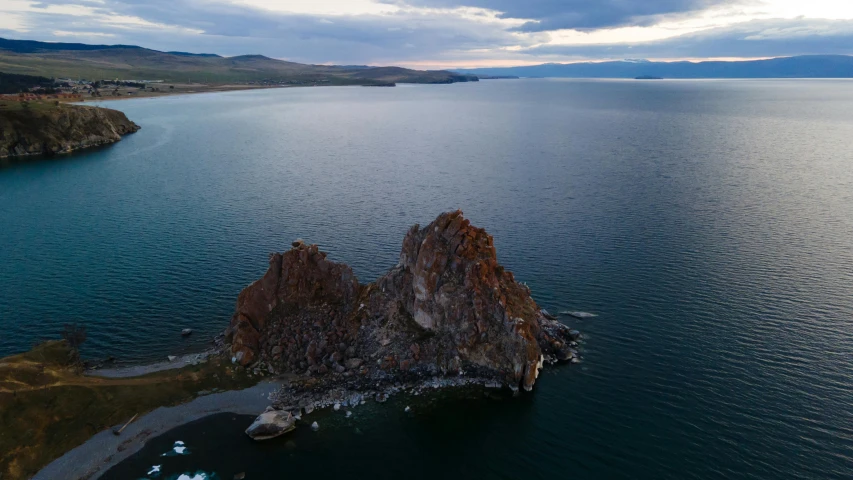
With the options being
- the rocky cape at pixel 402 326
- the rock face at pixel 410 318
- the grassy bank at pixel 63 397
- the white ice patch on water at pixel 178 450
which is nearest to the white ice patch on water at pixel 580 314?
the rocky cape at pixel 402 326

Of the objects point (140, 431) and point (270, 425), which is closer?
point (270, 425)

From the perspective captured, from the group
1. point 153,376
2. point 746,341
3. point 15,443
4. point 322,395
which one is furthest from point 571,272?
point 15,443

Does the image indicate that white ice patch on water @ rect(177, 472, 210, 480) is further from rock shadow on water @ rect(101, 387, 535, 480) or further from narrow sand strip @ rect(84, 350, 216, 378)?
narrow sand strip @ rect(84, 350, 216, 378)

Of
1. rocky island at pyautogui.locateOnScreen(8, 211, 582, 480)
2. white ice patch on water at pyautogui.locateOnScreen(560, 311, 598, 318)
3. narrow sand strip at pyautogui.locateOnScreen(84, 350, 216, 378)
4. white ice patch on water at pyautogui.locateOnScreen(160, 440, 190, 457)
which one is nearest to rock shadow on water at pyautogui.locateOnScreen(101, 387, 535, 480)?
white ice patch on water at pyautogui.locateOnScreen(160, 440, 190, 457)

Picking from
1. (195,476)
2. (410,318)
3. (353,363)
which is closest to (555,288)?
(410,318)

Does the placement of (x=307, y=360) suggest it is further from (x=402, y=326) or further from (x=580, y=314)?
(x=580, y=314)

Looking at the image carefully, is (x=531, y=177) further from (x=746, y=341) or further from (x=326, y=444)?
(x=326, y=444)
